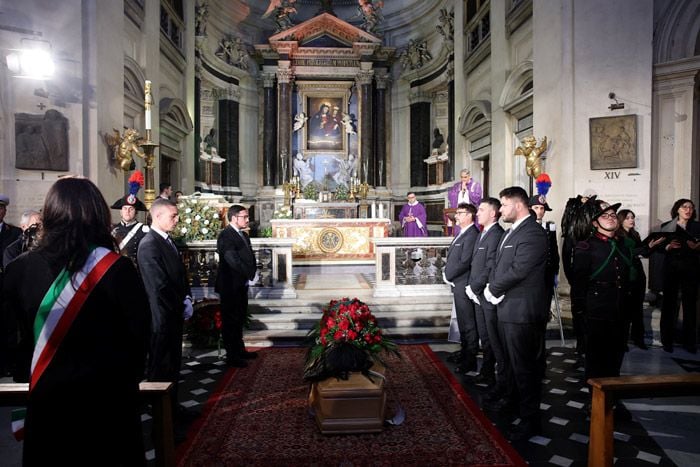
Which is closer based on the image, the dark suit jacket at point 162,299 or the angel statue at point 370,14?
the dark suit jacket at point 162,299

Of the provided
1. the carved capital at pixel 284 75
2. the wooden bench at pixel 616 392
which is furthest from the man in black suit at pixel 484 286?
the carved capital at pixel 284 75

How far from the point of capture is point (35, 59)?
631 centimetres

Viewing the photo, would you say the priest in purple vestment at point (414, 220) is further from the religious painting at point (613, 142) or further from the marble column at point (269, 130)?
the marble column at point (269, 130)

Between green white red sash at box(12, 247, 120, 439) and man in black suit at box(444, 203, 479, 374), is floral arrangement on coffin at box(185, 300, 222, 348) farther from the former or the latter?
green white red sash at box(12, 247, 120, 439)

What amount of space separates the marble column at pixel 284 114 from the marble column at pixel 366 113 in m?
2.57

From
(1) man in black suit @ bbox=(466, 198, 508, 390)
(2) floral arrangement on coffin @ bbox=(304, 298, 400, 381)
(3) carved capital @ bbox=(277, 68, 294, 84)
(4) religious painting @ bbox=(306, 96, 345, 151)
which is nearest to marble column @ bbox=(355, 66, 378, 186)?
(4) religious painting @ bbox=(306, 96, 345, 151)

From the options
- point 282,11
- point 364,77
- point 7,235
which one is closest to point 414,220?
point 364,77

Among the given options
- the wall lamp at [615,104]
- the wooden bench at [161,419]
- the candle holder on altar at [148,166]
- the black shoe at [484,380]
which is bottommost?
the black shoe at [484,380]

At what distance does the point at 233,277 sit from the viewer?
5078 mm

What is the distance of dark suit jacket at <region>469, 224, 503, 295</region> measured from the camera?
4.30 meters

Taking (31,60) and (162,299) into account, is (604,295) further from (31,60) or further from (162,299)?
(31,60)

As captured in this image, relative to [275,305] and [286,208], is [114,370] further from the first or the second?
[286,208]

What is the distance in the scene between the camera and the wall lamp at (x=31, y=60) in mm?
6150

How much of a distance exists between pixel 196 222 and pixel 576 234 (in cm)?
568
